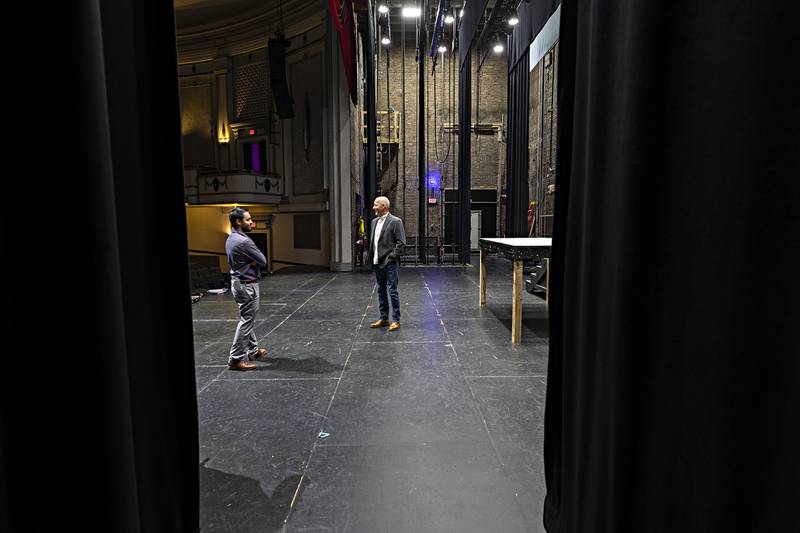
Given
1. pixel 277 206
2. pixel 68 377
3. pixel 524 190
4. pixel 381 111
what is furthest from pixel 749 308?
pixel 381 111

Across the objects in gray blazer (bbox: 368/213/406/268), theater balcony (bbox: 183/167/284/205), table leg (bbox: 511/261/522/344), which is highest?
theater balcony (bbox: 183/167/284/205)

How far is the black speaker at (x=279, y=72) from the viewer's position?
11.3m

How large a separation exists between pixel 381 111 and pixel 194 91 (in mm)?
7658

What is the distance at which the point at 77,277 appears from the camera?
95cm

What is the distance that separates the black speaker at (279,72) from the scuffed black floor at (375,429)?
8203 mm

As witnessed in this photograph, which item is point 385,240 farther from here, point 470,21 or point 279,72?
point 279,72

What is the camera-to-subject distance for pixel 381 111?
18281 millimetres

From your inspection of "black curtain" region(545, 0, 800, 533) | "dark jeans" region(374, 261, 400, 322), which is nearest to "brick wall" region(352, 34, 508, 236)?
"dark jeans" region(374, 261, 400, 322)

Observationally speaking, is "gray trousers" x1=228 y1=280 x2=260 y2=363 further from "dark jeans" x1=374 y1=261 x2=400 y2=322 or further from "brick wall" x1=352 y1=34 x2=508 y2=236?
"brick wall" x1=352 y1=34 x2=508 y2=236

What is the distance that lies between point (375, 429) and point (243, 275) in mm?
2156

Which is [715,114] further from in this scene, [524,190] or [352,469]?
[524,190]

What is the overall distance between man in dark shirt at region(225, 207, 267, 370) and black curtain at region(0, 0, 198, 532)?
293 cm

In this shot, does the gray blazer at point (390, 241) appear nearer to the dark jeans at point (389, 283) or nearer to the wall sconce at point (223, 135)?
the dark jeans at point (389, 283)

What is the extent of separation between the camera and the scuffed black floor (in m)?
2.12
